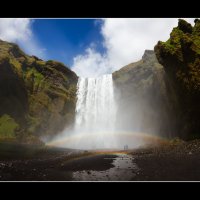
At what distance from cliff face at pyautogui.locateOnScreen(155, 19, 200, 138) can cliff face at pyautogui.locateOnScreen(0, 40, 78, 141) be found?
4326 cm

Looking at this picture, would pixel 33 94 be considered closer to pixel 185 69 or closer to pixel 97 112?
pixel 97 112

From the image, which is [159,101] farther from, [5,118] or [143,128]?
[5,118]

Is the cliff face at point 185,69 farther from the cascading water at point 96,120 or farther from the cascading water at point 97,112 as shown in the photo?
the cascading water at point 97,112

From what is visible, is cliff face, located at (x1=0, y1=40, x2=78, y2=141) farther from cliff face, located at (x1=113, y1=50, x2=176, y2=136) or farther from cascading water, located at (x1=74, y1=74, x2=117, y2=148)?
cliff face, located at (x1=113, y1=50, x2=176, y2=136)

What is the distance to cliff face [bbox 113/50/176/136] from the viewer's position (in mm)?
65363

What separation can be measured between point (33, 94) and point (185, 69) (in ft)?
188

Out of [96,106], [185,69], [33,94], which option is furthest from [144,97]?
[33,94]

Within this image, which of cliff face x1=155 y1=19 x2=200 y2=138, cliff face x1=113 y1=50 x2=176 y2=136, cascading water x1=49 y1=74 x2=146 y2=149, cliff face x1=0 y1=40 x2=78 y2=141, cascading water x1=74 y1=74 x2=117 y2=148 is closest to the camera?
cliff face x1=155 y1=19 x2=200 y2=138

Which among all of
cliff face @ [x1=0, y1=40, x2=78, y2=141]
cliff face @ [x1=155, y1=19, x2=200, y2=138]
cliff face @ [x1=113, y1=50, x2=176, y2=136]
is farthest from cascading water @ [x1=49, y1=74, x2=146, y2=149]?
cliff face @ [x1=155, y1=19, x2=200, y2=138]

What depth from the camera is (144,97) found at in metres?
79.6

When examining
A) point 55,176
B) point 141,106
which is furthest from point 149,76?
point 55,176

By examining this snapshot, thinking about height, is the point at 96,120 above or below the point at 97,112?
below

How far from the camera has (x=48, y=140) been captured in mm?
83250
